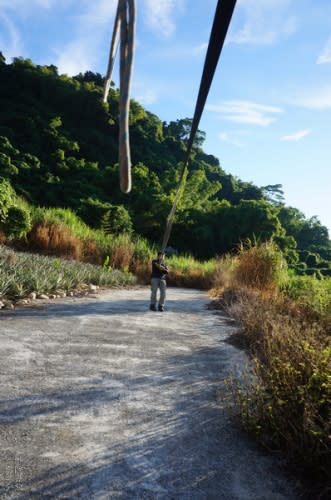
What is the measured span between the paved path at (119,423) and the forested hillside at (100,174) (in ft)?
60.9

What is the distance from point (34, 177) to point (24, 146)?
660 cm

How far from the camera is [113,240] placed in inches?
561

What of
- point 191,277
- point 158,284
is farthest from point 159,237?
point 158,284

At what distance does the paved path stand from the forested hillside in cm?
1857

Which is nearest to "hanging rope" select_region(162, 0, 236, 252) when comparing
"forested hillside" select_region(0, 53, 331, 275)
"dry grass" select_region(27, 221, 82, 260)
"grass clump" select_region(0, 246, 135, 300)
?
"grass clump" select_region(0, 246, 135, 300)

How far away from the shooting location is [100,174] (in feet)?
112

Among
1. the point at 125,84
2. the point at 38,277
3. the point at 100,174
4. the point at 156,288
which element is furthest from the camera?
the point at 100,174

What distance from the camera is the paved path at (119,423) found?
65.8 inches

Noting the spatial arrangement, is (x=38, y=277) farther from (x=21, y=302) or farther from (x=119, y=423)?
(x=119, y=423)

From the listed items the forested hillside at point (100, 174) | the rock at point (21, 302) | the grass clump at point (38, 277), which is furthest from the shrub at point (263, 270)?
the forested hillside at point (100, 174)

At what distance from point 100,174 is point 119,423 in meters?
33.4

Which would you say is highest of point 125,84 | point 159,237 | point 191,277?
point 159,237

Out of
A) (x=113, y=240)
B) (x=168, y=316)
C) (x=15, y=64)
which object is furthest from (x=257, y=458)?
(x=15, y=64)

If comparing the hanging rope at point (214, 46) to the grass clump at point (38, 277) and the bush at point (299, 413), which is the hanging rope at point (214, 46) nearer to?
the bush at point (299, 413)
